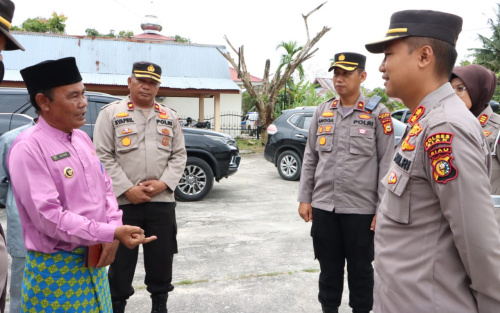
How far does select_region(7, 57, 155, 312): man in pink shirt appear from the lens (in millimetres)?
1971

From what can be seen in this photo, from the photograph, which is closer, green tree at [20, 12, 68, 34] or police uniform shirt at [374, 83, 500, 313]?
police uniform shirt at [374, 83, 500, 313]

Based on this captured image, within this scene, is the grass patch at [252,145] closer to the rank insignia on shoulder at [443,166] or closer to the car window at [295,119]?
the car window at [295,119]

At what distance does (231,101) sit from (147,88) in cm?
2215

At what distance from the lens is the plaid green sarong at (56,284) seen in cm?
206

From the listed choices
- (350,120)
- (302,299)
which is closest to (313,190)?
(350,120)

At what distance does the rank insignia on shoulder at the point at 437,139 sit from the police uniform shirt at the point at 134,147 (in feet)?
7.22

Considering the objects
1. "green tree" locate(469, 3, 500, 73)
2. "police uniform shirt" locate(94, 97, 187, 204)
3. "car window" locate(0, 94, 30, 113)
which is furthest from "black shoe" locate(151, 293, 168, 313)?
"green tree" locate(469, 3, 500, 73)

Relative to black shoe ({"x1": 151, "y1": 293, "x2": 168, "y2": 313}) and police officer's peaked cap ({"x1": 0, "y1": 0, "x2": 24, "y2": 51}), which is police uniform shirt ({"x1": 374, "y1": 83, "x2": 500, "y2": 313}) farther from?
black shoe ({"x1": 151, "y1": 293, "x2": 168, "y2": 313})

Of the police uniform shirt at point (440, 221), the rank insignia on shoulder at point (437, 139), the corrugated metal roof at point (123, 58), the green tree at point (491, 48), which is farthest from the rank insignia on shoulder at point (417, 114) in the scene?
the green tree at point (491, 48)

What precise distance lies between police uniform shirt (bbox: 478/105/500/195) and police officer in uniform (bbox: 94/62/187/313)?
7.14 feet

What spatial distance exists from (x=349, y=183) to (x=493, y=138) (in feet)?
3.15

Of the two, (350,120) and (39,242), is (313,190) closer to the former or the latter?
(350,120)

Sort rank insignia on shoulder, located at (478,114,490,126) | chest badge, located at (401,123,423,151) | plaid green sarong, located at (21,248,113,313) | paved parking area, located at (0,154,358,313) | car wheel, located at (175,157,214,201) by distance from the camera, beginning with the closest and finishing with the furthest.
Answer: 1. chest badge, located at (401,123,423,151)
2. plaid green sarong, located at (21,248,113,313)
3. rank insignia on shoulder, located at (478,114,490,126)
4. paved parking area, located at (0,154,358,313)
5. car wheel, located at (175,157,214,201)

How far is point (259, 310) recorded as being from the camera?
3.54m
